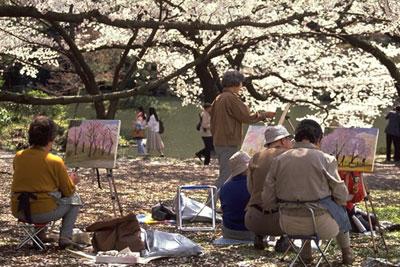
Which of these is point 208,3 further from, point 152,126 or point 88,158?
point 152,126

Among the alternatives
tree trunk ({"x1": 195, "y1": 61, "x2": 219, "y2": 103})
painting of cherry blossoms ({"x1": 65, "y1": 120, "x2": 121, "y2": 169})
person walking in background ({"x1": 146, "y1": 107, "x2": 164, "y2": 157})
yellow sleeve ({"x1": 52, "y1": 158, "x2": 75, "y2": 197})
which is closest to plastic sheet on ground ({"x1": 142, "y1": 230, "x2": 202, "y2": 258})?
yellow sleeve ({"x1": 52, "y1": 158, "x2": 75, "y2": 197})

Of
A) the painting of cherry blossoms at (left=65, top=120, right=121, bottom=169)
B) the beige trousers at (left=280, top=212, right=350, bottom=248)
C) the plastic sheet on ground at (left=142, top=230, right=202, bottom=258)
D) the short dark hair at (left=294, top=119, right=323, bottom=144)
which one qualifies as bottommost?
the plastic sheet on ground at (left=142, top=230, right=202, bottom=258)

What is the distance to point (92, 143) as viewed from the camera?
847cm

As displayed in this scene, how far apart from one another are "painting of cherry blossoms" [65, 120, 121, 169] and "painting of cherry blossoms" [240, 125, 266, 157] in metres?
1.52

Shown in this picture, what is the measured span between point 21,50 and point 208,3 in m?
6.11

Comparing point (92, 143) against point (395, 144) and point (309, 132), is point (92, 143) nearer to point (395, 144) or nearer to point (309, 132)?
point (309, 132)

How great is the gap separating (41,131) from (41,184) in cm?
45

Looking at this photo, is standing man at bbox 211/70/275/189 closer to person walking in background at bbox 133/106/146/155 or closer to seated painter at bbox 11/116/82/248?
seated painter at bbox 11/116/82/248

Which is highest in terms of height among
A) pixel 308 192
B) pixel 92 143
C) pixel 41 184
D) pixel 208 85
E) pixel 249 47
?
pixel 249 47

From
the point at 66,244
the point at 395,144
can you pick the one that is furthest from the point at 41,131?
the point at 395,144

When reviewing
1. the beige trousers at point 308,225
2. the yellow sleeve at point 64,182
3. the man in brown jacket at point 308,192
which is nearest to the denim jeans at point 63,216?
the yellow sleeve at point 64,182

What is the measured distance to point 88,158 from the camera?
8477 mm

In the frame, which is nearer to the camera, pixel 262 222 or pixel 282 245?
pixel 262 222

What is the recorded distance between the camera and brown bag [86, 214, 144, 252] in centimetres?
688
